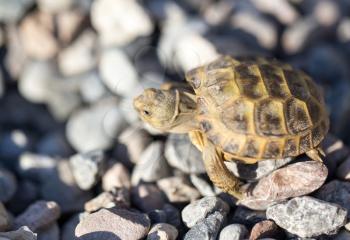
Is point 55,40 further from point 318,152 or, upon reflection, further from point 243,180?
point 318,152

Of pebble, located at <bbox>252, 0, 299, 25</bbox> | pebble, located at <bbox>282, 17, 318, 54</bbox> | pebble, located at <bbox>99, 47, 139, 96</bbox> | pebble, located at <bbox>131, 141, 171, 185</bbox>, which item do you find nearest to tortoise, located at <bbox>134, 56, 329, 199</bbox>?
pebble, located at <bbox>131, 141, 171, 185</bbox>

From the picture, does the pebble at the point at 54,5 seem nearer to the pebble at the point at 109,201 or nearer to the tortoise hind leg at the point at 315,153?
the pebble at the point at 109,201

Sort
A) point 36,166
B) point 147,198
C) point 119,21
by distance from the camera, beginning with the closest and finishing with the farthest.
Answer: point 147,198
point 36,166
point 119,21

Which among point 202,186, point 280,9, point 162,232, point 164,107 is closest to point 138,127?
point 164,107

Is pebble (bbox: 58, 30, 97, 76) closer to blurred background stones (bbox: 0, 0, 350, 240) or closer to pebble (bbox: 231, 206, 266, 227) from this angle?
blurred background stones (bbox: 0, 0, 350, 240)

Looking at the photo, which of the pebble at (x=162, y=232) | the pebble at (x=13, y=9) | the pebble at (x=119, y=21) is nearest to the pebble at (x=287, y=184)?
the pebble at (x=162, y=232)

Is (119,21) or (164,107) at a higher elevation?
(119,21)

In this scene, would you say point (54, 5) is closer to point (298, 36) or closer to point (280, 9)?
point (280, 9)
